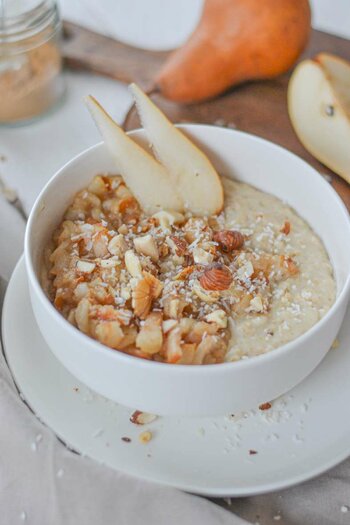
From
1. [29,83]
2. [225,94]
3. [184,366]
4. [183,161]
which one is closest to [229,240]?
[183,161]

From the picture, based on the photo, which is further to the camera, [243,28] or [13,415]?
[243,28]

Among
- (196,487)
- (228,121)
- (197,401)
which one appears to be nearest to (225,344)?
(197,401)

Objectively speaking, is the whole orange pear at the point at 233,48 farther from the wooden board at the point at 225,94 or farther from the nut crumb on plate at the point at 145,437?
the nut crumb on plate at the point at 145,437

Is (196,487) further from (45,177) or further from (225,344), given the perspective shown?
(45,177)

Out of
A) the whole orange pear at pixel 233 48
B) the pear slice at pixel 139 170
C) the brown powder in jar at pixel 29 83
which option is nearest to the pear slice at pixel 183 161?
the pear slice at pixel 139 170

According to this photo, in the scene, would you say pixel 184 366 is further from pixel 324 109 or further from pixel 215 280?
pixel 324 109

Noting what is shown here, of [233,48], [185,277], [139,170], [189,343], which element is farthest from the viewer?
[233,48]

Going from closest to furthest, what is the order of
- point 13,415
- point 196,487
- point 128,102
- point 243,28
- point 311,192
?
point 196,487
point 13,415
point 311,192
point 243,28
point 128,102
